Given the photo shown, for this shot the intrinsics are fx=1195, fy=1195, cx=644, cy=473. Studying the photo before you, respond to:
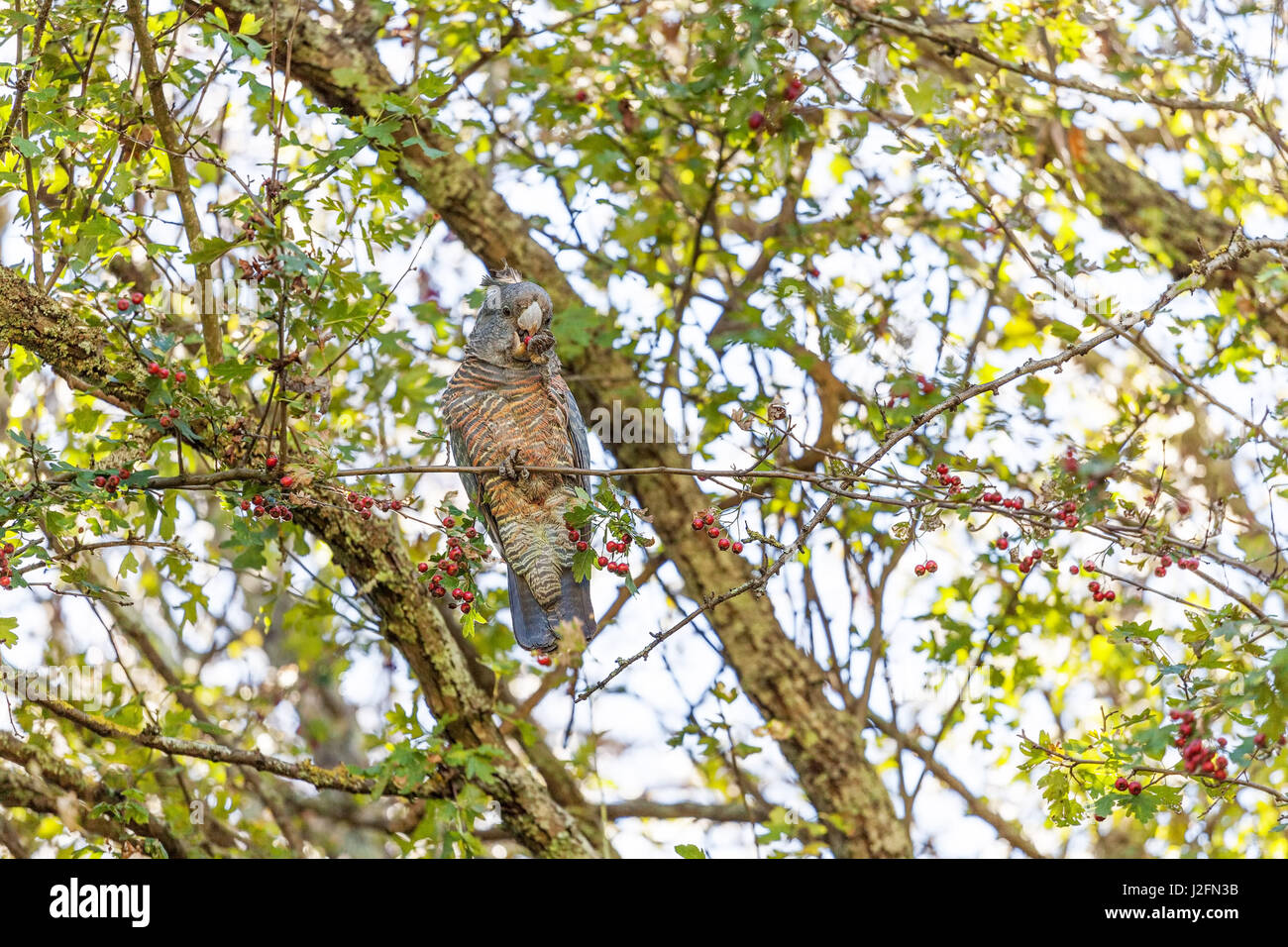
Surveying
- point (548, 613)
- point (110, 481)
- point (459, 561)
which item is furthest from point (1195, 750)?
point (110, 481)

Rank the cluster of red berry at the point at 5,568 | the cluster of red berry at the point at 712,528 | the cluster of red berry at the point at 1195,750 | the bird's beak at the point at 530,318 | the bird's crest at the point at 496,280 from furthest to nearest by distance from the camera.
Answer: the bird's crest at the point at 496,280 → the bird's beak at the point at 530,318 → the cluster of red berry at the point at 5,568 → the cluster of red berry at the point at 712,528 → the cluster of red berry at the point at 1195,750

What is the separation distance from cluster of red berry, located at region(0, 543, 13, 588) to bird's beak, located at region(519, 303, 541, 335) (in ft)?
4.55

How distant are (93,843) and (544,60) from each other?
11.3 feet

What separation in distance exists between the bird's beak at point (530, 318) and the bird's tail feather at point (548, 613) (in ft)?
2.19

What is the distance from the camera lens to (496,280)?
3.57 meters

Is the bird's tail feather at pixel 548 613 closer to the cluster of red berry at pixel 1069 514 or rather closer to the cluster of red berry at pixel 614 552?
the cluster of red berry at pixel 614 552

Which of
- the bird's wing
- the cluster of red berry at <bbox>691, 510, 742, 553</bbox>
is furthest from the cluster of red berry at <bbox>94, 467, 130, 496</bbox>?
the cluster of red berry at <bbox>691, 510, 742, 553</bbox>

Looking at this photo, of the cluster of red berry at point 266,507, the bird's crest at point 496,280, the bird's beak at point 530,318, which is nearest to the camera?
the cluster of red berry at point 266,507

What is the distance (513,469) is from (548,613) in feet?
1.32

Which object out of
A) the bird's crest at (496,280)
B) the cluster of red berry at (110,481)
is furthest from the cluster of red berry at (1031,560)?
the cluster of red berry at (110,481)

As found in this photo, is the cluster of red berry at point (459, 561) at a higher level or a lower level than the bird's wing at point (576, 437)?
lower

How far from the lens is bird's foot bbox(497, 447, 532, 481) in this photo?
3.19 metres

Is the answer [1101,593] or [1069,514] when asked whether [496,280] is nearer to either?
[1069,514]

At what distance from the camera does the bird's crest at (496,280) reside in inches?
138
